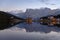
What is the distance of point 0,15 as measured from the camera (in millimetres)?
199875
